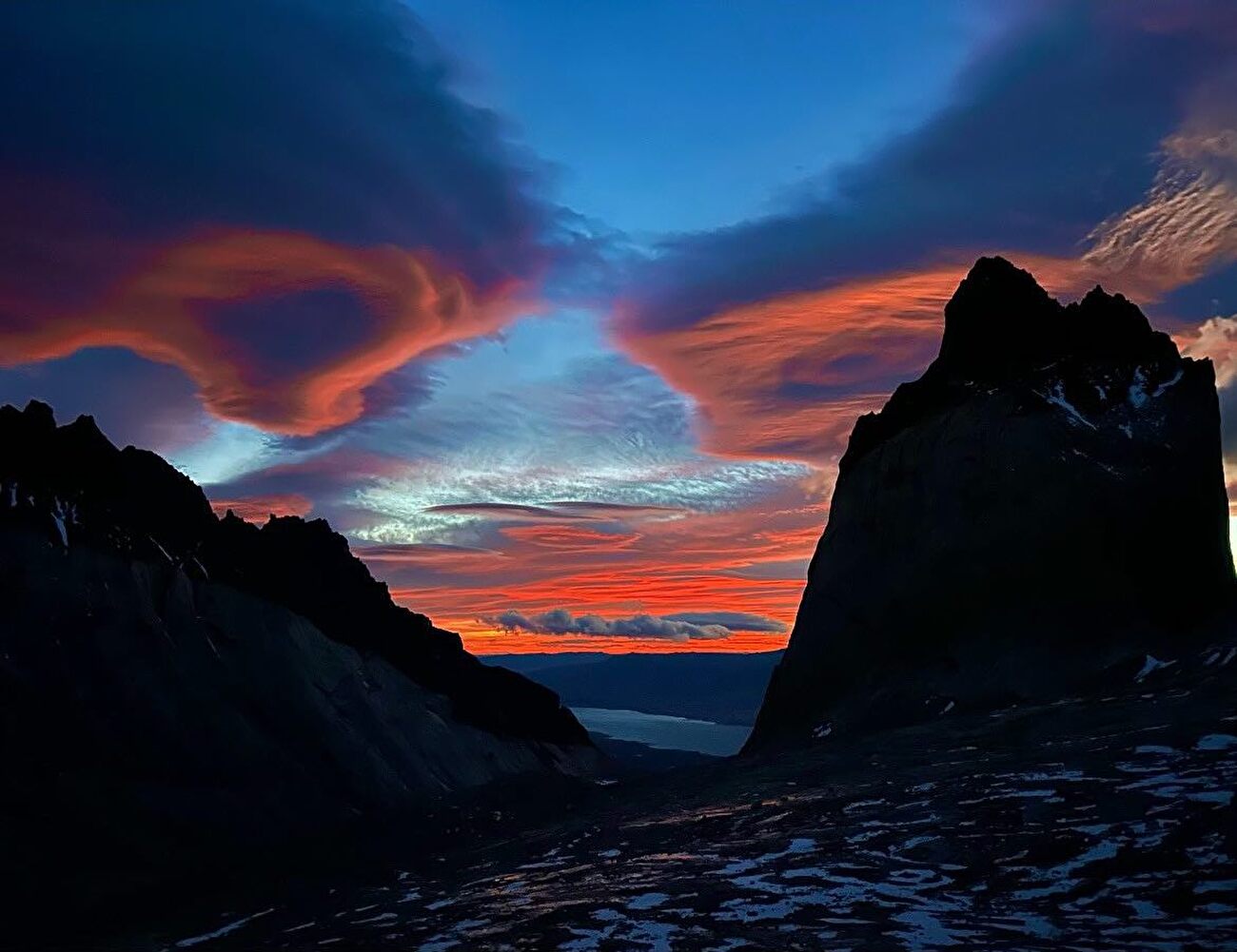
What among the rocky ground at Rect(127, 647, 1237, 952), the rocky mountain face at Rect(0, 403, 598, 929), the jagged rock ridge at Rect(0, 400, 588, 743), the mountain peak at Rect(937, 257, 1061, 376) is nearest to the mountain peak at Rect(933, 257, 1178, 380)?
the mountain peak at Rect(937, 257, 1061, 376)

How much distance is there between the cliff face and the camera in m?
55.7

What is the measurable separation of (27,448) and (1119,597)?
7025 cm

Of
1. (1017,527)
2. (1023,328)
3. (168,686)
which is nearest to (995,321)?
(1023,328)

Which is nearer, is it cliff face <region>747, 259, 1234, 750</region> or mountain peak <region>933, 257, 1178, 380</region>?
cliff face <region>747, 259, 1234, 750</region>

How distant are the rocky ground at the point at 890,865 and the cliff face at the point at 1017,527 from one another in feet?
42.2

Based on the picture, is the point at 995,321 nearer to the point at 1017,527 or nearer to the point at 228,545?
the point at 1017,527

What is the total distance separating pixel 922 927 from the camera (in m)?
16.6

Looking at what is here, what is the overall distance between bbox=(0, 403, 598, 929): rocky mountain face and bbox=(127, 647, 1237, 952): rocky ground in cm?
2236

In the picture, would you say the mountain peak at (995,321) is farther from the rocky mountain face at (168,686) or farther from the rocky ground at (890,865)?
the rocky mountain face at (168,686)

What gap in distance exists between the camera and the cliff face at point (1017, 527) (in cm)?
5566

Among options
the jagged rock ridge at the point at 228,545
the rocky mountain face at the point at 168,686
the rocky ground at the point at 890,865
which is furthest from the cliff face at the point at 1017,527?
the jagged rock ridge at the point at 228,545

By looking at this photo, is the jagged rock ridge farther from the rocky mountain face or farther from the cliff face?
the cliff face

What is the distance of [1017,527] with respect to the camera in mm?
59469

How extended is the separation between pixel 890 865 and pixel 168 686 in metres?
56.0
